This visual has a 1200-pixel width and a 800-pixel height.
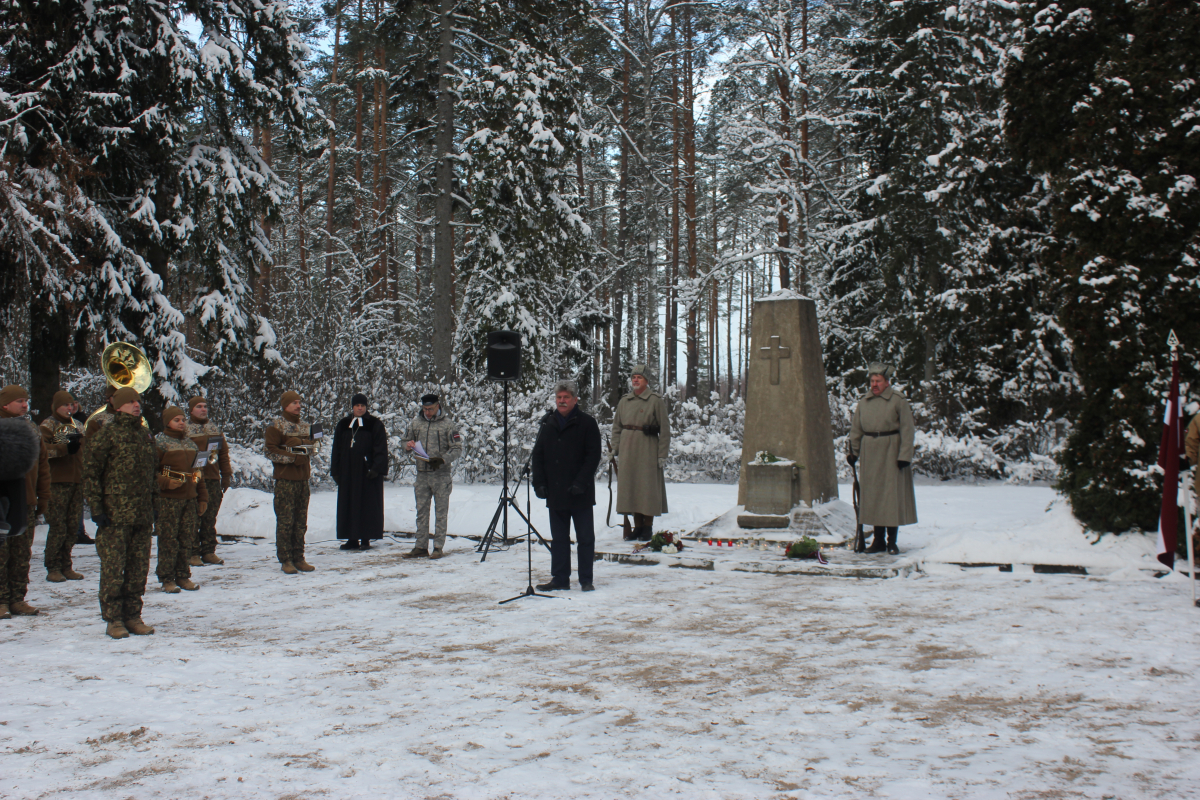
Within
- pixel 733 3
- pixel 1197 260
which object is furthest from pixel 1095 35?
pixel 733 3

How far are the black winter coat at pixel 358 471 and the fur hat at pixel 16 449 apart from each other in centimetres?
412

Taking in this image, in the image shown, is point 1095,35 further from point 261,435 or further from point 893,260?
point 261,435

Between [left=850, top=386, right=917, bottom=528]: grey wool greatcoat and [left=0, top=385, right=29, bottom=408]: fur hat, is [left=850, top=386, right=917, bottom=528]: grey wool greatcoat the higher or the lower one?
the lower one

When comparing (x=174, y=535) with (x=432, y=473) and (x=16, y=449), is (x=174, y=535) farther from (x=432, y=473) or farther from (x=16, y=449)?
(x=432, y=473)

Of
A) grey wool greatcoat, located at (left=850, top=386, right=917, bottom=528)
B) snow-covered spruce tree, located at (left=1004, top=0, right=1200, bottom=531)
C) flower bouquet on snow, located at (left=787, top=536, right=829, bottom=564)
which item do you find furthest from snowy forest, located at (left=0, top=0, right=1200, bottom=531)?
flower bouquet on snow, located at (left=787, top=536, right=829, bottom=564)

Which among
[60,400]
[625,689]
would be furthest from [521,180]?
[625,689]

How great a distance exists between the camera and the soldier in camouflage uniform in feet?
31.8

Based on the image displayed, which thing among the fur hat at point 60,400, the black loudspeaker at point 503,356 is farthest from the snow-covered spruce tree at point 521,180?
the fur hat at point 60,400

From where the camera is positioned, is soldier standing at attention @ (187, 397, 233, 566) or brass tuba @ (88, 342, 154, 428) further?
soldier standing at attention @ (187, 397, 233, 566)

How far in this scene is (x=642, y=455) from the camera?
32.9 feet

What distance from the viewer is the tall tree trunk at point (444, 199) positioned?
17328 millimetres

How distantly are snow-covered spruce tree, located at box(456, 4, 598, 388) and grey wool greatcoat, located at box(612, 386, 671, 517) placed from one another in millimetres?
7480

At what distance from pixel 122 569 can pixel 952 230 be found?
52.1 feet

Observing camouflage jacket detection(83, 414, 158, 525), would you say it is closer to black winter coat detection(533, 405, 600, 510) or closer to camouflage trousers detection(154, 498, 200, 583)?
camouflage trousers detection(154, 498, 200, 583)
